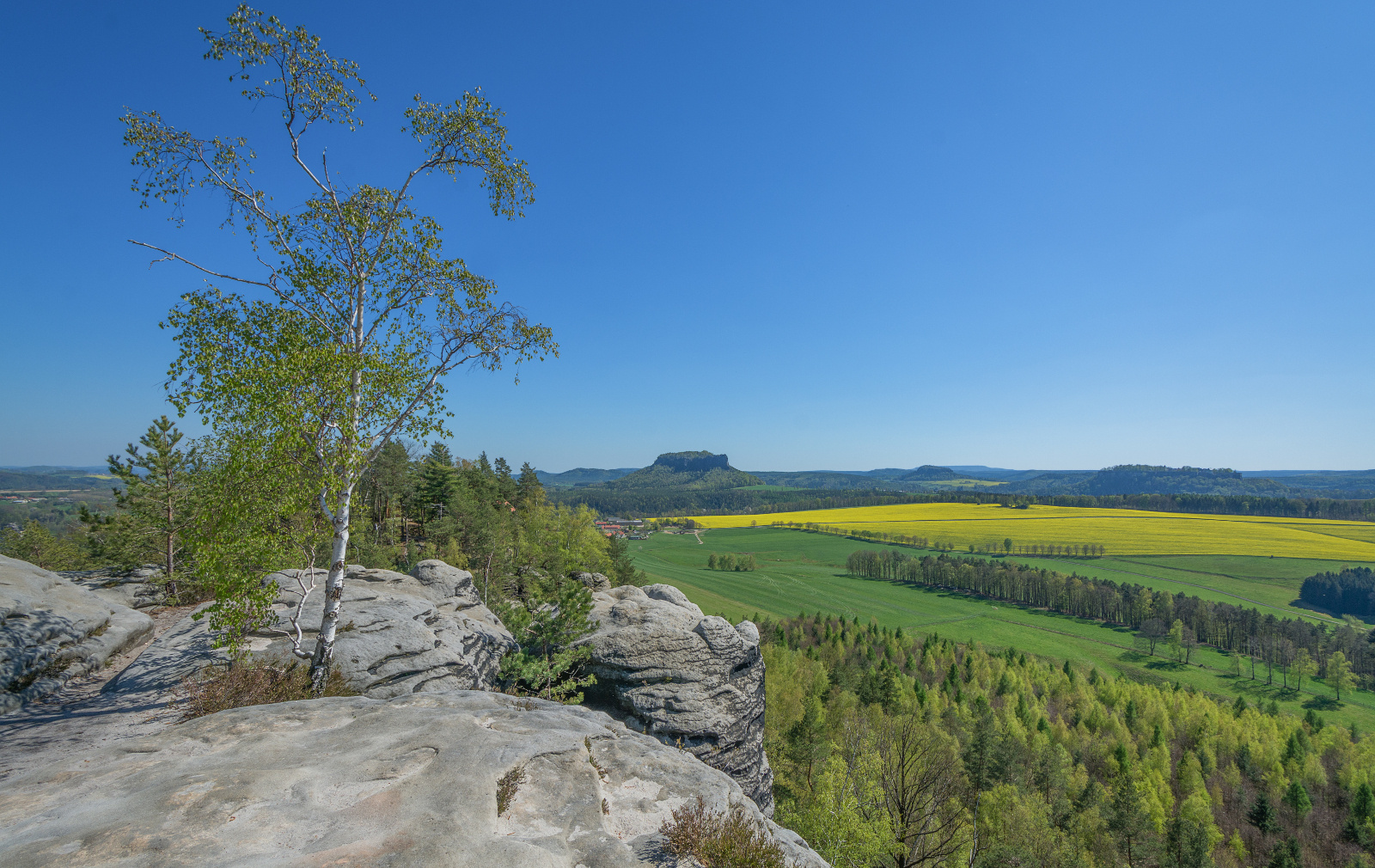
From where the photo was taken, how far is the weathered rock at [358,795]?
6.16 metres

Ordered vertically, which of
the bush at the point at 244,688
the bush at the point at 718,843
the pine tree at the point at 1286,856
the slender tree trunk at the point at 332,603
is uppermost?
the slender tree trunk at the point at 332,603

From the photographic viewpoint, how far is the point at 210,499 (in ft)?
38.7

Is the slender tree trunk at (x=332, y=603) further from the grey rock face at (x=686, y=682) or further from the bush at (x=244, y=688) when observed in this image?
the grey rock face at (x=686, y=682)

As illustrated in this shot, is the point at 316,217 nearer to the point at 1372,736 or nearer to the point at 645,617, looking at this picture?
the point at 645,617

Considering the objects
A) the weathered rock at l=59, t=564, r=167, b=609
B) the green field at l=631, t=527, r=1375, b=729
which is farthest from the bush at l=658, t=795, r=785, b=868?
the green field at l=631, t=527, r=1375, b=729

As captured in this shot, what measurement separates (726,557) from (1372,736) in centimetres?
11357

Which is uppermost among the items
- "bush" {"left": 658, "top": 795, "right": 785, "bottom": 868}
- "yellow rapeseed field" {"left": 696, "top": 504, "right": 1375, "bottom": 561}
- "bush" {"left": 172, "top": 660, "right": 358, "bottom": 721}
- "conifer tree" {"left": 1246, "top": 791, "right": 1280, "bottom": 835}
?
"bush" {"left": 172, "top": 660, "right": 358, "bottom": 721}

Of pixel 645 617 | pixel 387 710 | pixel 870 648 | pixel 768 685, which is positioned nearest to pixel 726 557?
pixel 870 648

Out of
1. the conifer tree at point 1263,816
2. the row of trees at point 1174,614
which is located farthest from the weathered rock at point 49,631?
the row of trees at point 1174,614

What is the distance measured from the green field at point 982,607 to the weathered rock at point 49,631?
2857 inches

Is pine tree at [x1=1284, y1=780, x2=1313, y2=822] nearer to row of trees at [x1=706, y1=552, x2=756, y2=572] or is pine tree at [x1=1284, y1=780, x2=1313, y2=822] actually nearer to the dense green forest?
the dense green forest

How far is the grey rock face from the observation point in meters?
23.3

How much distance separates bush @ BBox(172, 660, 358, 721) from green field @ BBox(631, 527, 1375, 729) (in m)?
73.4

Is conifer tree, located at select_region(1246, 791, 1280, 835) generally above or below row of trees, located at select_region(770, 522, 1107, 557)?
below
